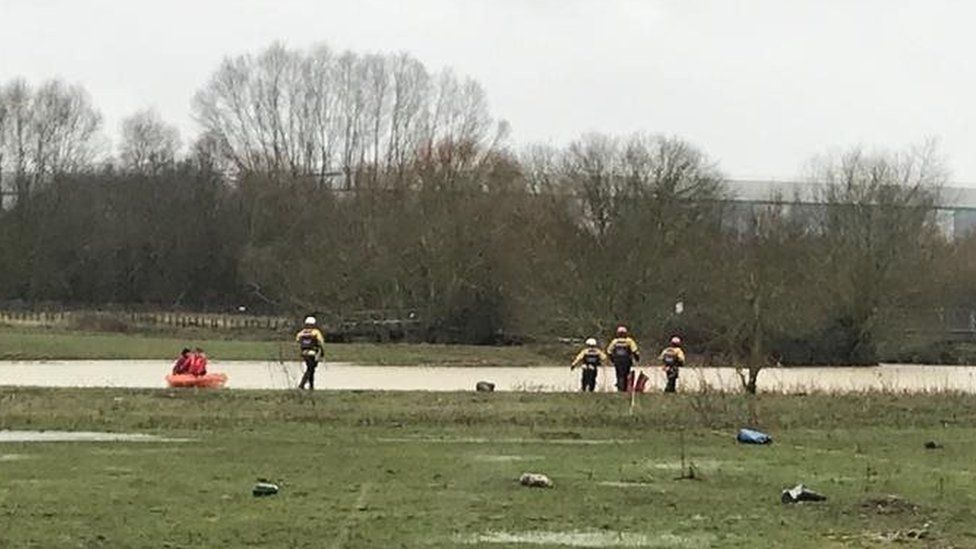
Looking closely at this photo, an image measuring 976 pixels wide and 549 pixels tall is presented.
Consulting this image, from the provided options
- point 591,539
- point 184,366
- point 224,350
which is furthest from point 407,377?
point 591,539

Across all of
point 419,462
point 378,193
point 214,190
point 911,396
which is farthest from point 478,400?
point 214,190

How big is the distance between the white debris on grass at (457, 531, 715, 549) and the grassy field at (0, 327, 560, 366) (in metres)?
41.5

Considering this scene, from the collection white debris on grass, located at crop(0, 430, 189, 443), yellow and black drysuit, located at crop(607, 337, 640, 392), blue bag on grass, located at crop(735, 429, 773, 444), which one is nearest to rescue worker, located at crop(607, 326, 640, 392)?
yellow and black drysuit, located at crop(607, 337, 640, 392)

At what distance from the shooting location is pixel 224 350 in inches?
2448

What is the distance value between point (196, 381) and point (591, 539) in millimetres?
24338

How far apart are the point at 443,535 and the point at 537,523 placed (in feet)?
3.52

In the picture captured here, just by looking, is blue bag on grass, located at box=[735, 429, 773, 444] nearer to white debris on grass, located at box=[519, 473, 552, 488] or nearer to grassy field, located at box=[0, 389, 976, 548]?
grassy field, located at box=[0, 389, 976, 548]

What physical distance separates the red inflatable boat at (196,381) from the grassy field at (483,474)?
19.9ft

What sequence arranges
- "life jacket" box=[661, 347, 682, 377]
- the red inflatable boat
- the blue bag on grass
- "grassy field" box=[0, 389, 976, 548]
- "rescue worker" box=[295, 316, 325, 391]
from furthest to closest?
"life jacket" box=[661, 347, 682, 377], the red inflatable boat, "rescue worker" box=[295, 316, 325, 391], the blue bag on grass, "grassy field" box=[0, 389, 976, 548]

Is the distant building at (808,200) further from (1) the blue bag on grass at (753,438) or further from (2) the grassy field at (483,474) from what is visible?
(1) the blue bag on grass at (753,438)

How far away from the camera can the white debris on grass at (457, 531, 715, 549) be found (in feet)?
36.5

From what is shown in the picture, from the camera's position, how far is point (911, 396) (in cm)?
3078

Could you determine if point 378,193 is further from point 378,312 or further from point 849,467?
point 849,467

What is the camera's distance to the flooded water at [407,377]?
3900 centimetres
